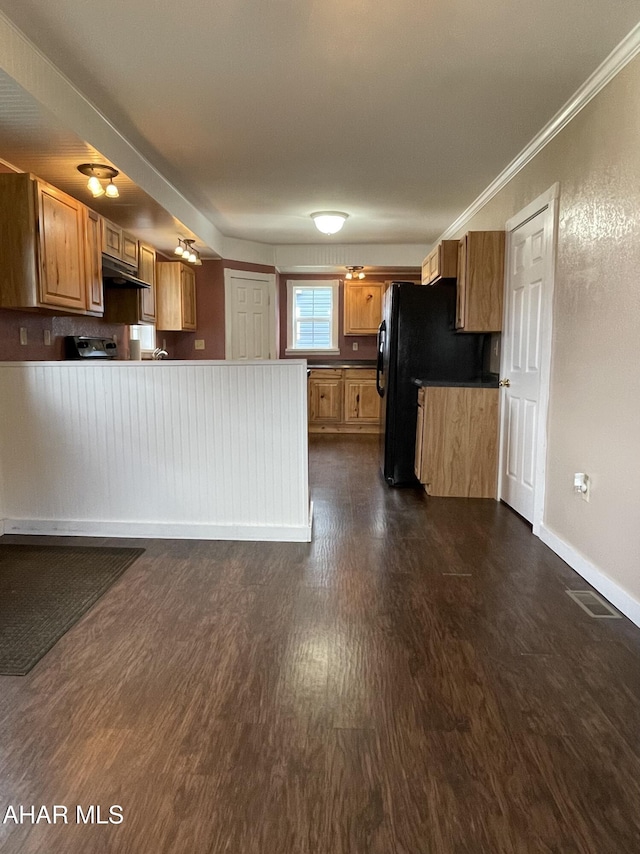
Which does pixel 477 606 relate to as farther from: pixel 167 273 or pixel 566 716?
pixel 167 273

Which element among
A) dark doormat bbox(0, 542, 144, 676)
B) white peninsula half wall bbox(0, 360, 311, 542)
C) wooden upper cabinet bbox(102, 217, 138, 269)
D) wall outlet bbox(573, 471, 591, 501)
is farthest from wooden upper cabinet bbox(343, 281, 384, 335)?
dark doormat bbox(0, 542, 144, 676)

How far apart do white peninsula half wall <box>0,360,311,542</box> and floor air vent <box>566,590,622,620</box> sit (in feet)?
4.74

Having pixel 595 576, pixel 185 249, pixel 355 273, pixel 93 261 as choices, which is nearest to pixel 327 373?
pixel 355 273

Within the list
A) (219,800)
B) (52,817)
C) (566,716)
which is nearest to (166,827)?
(219,800)

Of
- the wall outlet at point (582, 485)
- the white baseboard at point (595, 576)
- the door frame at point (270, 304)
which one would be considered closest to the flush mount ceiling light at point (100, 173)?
the wall outlet at point (582, 485)

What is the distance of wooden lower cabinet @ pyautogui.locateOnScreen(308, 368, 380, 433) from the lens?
274 inches

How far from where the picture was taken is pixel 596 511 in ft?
8.04

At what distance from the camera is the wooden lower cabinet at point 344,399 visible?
696 cm

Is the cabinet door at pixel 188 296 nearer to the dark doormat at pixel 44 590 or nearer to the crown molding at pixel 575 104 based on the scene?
the crown molding at pixel 575 104

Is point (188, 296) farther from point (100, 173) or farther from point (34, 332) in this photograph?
point (100, 173)

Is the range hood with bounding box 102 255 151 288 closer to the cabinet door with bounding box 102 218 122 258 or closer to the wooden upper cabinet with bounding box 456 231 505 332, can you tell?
the cabinet door with bounding box 102 218 122 258

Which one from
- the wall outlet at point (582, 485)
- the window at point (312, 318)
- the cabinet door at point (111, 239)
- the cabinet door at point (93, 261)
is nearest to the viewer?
the wall outlet at point (582, 485)

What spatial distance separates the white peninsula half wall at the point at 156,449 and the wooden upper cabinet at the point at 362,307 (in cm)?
456

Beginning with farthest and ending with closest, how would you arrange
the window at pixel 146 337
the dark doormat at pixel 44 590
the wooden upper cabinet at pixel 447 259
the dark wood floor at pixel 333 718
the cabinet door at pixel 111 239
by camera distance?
the window at pixel 146 337
the wooden upper cabinet at pixel 447 259
the cabinet door at pixel 111 239
the dark doormat at pixel 44 590
the dark wood floor at pixel 333 718
